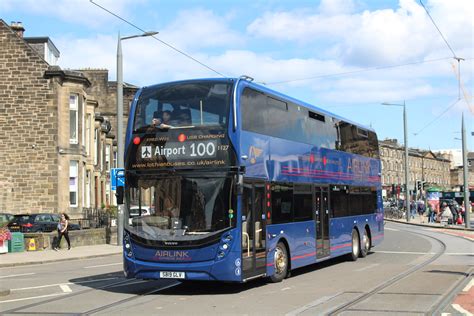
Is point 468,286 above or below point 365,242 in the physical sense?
below

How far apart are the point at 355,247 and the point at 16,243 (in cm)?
1341

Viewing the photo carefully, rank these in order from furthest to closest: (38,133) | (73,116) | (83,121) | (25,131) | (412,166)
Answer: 1. (412,166)
2. (83,121)
3. (73,116)
4. (25,131)
5. (38,133)

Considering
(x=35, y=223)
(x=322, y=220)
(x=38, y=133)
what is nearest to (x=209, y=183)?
(x=322, y=220)

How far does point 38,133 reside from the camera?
34438 millimetres

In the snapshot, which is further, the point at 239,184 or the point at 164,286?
the point at 164,286

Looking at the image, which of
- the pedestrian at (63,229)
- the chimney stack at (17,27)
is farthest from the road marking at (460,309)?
the chimney stack at (17,27)

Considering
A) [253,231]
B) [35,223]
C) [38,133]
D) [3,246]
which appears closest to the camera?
[253,231]

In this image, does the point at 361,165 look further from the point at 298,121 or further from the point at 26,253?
the point at 26,253

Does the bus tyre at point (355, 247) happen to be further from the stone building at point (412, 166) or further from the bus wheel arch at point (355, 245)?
the stone building at point (412, 166)

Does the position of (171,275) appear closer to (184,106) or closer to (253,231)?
(253,231)

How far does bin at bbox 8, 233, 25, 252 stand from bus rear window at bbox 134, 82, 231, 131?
14.0 m

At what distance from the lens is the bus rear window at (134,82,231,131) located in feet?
37.8

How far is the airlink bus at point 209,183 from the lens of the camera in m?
11.1

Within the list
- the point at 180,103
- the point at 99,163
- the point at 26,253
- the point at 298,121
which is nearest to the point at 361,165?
the point at 298,121
